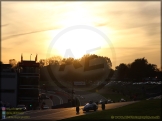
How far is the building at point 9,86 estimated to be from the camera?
4235 inches

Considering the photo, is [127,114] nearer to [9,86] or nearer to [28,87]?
[28,87]

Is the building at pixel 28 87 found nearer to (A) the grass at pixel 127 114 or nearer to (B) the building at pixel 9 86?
(B) the building at pixel 9 86

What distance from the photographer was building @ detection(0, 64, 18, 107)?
10756 cm

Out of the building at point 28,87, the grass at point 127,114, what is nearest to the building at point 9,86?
the building at point 28,87

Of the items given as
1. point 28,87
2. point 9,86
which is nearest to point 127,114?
point 28,87

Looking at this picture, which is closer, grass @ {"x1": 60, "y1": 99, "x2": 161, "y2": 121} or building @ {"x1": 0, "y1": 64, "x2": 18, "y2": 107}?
grass @ {"x1": 60, "y1": 99, "x2": 161, "y2": 121}

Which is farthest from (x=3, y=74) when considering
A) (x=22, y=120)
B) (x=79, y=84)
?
(x=22, y=120)

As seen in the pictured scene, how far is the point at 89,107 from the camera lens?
51.8 metres

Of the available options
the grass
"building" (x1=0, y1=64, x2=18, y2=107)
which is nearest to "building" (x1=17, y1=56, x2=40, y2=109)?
"building" (x1=0, y1=64, x2=18, y2=107)

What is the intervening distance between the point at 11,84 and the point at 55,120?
7565 centimetres

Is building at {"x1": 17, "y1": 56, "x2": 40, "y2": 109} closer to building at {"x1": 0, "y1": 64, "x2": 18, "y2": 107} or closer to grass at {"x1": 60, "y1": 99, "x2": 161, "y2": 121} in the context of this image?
building at {"x1": 0, "y1": 64, "x2": 18, "y2": 107}

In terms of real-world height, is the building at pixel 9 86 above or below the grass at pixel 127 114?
above

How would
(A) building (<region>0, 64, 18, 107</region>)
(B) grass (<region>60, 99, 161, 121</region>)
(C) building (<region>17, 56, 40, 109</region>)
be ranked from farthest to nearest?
(A) building (<region>0, 64, 18, 107</region>) < (C) building (<region>17, 56, 40, 109</region>) < (B) grass (<region>60, 99, 161, 121</region>)

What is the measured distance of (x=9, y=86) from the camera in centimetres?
10944
